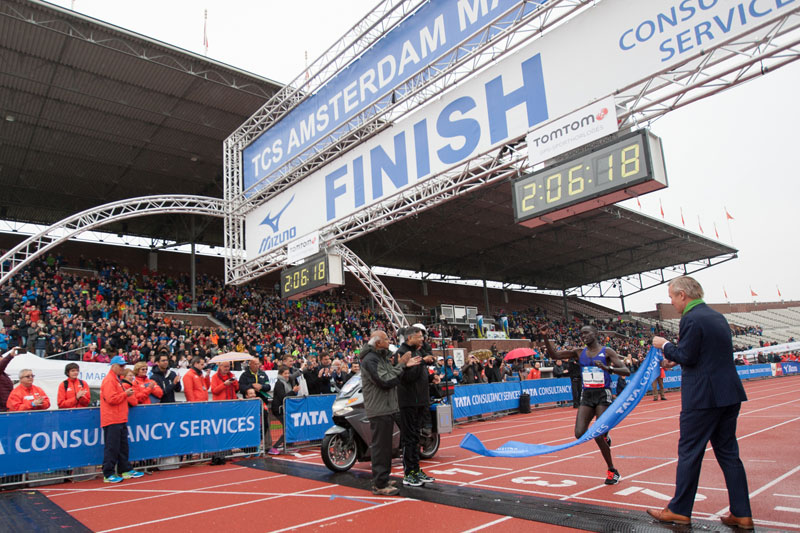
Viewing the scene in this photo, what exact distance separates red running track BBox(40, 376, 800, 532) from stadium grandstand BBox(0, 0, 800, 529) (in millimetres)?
1640

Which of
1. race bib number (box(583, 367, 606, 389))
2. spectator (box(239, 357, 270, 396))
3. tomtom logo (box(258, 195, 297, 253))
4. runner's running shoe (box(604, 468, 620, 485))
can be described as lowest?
runner's running shoe (box(604, 468, 620, 485))

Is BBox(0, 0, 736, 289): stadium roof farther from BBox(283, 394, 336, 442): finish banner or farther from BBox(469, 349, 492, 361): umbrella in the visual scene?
BBox(283, 394, 336, 442): finish banner

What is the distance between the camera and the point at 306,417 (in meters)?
10.4

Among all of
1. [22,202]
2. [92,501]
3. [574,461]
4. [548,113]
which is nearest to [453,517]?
[574,461]

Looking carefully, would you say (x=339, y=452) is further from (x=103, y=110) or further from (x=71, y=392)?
(x=103, y=110)

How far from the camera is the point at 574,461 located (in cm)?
721

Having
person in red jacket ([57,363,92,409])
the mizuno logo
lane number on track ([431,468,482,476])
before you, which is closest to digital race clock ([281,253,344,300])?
the mizuno logo

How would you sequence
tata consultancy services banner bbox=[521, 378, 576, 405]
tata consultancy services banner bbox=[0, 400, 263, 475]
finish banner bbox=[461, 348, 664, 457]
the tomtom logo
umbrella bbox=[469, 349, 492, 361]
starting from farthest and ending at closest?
umbrella bbox=[469, 349, 492, 361]
tata consultancy services banner bbox=[521, 378, 576, 405]
the tomtom logo
tata consultancy services banner bbox=[0, 400, 263, 475]
finish banner bbox=[461, 348, 664, 457]

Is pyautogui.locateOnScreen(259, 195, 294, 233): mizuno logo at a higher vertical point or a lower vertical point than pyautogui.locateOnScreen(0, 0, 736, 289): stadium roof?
lower

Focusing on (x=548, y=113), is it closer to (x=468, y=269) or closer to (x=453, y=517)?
(x=453, y=517)

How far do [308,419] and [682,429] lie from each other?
7754 millimetres

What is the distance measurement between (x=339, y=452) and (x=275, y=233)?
12292mm

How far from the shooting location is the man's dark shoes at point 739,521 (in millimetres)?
3771

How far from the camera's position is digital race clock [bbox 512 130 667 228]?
8883mm
